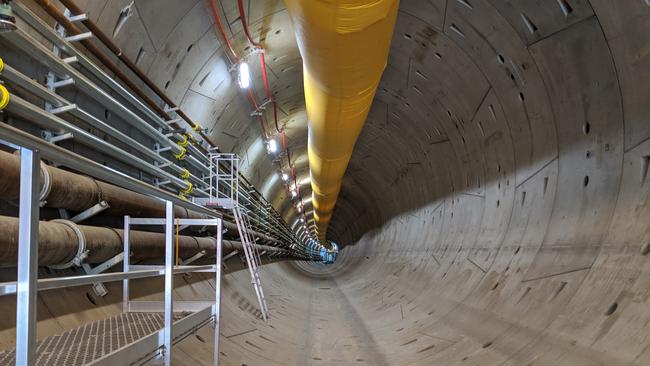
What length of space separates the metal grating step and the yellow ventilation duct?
2763 millimetres

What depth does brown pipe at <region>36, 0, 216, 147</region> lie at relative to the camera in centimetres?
432

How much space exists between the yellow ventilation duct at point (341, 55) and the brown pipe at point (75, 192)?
87.8 inches

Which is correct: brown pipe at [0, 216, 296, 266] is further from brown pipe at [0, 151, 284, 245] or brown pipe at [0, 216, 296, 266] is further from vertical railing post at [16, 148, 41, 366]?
vertical railing post at [16, 148, 41, 366]

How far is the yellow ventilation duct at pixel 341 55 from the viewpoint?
4617mm

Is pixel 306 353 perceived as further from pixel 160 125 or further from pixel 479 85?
pixel 479 85

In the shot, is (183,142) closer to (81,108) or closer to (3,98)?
(81,108)

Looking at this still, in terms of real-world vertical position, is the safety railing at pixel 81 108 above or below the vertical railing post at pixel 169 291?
above

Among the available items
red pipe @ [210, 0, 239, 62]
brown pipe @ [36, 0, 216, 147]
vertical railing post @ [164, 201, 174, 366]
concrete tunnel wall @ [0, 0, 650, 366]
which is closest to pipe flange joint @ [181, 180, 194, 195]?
brown pipe @ [36, 0, 216, 147]

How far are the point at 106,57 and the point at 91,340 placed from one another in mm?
2829

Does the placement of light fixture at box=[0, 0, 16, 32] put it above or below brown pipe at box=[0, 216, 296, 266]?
above

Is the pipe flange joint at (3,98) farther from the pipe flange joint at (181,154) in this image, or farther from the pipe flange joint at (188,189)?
the pipe flange joint at (188,189)

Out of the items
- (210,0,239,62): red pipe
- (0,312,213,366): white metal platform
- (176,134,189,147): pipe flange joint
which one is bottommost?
(0,312,213,366): white metal platform

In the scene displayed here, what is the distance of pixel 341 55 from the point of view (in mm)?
5605

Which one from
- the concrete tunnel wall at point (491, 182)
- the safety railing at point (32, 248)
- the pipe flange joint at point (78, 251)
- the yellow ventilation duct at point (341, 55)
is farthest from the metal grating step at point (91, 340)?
the yellow ventilation duct at point (341, 55)
